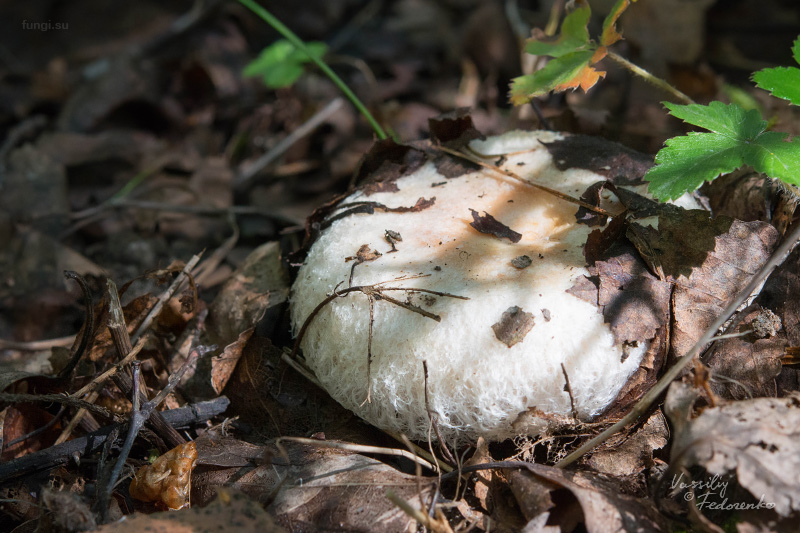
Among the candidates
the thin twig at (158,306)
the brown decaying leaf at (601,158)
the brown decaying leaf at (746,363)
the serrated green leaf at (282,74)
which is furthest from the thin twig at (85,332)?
the serrated green leaf at (282,74)

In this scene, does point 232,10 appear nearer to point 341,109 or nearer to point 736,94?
point 341,109

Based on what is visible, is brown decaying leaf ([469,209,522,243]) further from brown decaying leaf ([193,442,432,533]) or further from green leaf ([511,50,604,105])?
brown decaying leaf ([193,442,432,533])

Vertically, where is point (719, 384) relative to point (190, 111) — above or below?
below

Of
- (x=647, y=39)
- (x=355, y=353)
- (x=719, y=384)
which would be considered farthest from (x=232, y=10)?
(x=719, y=384)

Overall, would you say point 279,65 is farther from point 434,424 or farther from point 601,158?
point 434,424

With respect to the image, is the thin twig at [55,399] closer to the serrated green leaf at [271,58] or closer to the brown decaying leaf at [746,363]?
the brown decaying leaf at [746,363]

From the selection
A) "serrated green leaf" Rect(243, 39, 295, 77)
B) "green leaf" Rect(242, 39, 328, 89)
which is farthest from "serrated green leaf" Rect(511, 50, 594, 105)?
"serrated green leaf" Rect(243, 39, 295, 77)

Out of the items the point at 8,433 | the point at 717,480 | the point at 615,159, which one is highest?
the point at 615,159
